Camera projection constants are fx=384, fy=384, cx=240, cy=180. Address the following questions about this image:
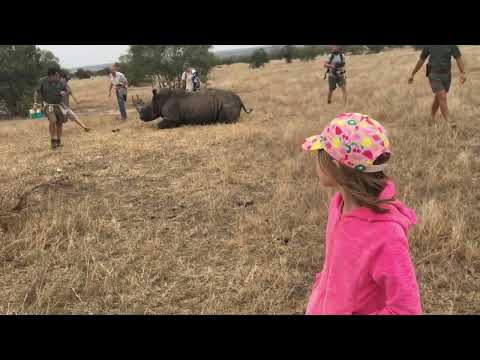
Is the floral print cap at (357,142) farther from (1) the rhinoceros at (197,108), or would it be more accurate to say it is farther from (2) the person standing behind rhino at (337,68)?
(2) the person standing behind rhino at (337,68)

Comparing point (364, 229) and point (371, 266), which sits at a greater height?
point (364, 229)

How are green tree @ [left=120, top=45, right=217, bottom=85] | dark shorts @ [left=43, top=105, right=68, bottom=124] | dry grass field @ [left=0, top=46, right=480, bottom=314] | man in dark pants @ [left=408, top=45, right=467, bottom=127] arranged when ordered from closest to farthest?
dry grass field @ [left=0, top=46, right=480, bottom=314], man in dark pants @ [left=408, top=45, right=467, bottom=127], dark shorts @ [left=43, top=105, right=68, bottom=124], green tree @ [left=120, top=45, right=217, bottom=85]

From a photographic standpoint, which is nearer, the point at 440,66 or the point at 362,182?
the point at 362,182

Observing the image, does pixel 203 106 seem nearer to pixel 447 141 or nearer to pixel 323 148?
pixel 447 141

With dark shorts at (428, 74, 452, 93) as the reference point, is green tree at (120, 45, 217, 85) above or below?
above

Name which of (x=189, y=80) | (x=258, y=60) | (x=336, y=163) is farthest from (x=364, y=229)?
(x=258, y=60)

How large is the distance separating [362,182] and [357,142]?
0.64ft

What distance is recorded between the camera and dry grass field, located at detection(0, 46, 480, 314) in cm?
341

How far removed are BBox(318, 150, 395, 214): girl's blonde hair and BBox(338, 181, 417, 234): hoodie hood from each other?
2cm

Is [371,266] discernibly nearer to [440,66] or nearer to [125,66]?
[440,66]

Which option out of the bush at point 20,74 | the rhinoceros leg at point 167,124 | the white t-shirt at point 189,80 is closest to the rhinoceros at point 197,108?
the rhinoceros leg at point 167,124

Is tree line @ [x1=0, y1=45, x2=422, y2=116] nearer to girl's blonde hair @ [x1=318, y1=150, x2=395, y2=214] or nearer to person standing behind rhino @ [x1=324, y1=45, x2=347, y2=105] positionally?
person standing behind rhino @ [x1=324, y1=45, x2=347, y2=105]

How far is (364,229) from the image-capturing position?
1.61m

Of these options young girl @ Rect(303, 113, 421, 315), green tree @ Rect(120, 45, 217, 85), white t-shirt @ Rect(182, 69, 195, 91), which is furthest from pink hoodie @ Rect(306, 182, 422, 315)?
green tree @ Rect(120, 45, 217, 85)
